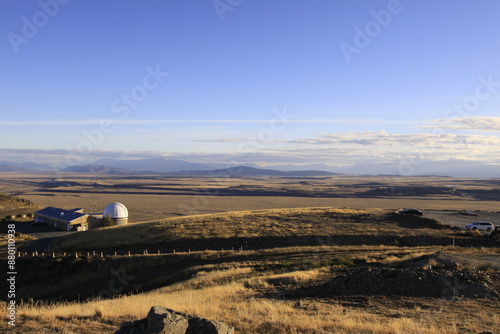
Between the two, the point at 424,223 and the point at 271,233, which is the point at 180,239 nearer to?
the point at 271,233

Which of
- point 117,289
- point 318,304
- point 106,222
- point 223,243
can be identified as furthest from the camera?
point 106,222

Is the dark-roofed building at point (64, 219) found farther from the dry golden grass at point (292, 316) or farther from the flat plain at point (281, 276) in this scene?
the dry golden grass at point (292, 316)

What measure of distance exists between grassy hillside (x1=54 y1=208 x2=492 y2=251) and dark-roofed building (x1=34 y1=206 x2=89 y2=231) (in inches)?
375

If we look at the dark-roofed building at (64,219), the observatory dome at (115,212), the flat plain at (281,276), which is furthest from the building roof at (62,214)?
the flat plain at (281,276)

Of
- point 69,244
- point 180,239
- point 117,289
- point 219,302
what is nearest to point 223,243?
point 180,239

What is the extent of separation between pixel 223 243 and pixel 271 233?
20.7 feet

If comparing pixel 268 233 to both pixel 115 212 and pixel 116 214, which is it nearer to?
pixel 116 214

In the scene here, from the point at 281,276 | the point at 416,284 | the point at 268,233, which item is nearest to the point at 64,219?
the point at 268,233

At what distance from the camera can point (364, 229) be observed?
42562 millimetres

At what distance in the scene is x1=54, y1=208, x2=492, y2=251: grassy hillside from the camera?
37.2 meters

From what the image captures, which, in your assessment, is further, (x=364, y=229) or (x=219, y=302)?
(x=364, y=229)

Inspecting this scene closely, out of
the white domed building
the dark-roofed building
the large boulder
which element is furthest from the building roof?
the large boulder

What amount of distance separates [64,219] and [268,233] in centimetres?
3462

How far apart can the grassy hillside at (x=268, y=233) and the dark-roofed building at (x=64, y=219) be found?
375 inches
